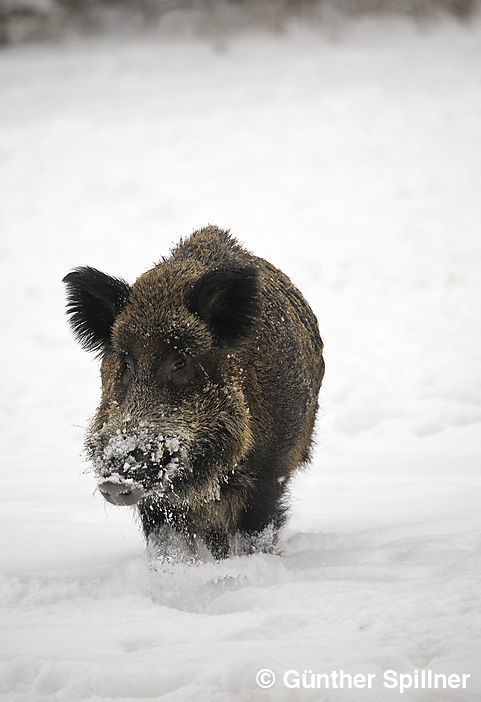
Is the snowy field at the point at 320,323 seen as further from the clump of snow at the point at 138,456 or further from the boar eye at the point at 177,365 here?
the boar eye at the point at 177,365

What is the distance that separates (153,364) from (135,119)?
14844mm

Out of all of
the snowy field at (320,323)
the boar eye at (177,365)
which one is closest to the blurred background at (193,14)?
the snowy field at (320,323)

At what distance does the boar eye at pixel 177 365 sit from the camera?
3688 millimetres

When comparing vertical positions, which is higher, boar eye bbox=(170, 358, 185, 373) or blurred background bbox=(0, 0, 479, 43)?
blurred background bbox=(0, 0, 479, 43)

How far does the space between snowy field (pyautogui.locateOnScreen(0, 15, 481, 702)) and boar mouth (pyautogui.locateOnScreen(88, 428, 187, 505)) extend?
55cm

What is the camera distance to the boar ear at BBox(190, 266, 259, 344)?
377 centimetres

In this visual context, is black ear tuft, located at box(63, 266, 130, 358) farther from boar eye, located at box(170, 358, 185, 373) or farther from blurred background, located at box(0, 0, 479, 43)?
blurred background, located at box(0, 0, 479, 43)

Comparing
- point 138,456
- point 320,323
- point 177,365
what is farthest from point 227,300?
point 320,323

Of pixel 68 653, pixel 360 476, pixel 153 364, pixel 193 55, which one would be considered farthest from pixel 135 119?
pixel 68 653

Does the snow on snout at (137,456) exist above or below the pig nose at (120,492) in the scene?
above

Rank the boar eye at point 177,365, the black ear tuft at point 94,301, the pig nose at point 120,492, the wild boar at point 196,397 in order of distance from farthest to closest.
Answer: the black ear tuft at point 94,301
the boar eye at point 177,365
the wild boar at point 196,397
the pig nose at point 120,492

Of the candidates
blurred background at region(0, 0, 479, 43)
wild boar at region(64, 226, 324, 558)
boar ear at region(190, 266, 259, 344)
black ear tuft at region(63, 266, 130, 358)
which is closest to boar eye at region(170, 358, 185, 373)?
wild boar at region(64, 226, 324, 558)

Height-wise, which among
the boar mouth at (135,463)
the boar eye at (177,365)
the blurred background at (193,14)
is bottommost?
the boar mouth at (135,463)

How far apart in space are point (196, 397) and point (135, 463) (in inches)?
21.8
